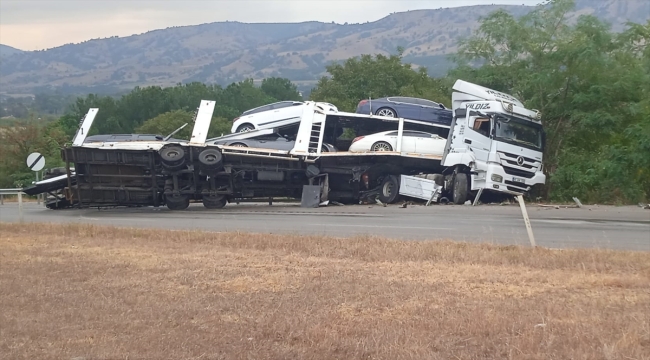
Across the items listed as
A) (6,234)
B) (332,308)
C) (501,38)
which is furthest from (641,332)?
(501,38)

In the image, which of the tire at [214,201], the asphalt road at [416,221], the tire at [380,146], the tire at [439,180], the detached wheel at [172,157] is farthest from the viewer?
the tire at [380,146]

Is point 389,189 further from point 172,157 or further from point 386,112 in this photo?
point 172,157

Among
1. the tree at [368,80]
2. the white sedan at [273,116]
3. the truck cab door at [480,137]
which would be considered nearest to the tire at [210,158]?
the white sedan at [273,116]

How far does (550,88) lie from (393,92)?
29.0m

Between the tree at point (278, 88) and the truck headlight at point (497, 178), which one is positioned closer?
the truck headlight at point (497, 178)

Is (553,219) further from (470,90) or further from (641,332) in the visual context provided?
(641,332)

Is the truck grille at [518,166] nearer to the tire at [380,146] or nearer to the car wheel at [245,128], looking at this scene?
the tire at [380,146]

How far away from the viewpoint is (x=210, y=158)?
933 inches

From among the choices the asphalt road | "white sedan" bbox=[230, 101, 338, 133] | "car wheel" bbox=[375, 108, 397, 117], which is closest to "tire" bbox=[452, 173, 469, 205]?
the asphalt road

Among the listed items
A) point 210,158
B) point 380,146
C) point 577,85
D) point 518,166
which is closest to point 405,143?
point 380,146

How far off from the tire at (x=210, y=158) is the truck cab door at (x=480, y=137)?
24.2ft

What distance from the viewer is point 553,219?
766 inches

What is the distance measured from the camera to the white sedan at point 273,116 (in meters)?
26.1

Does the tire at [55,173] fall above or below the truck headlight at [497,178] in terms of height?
below
